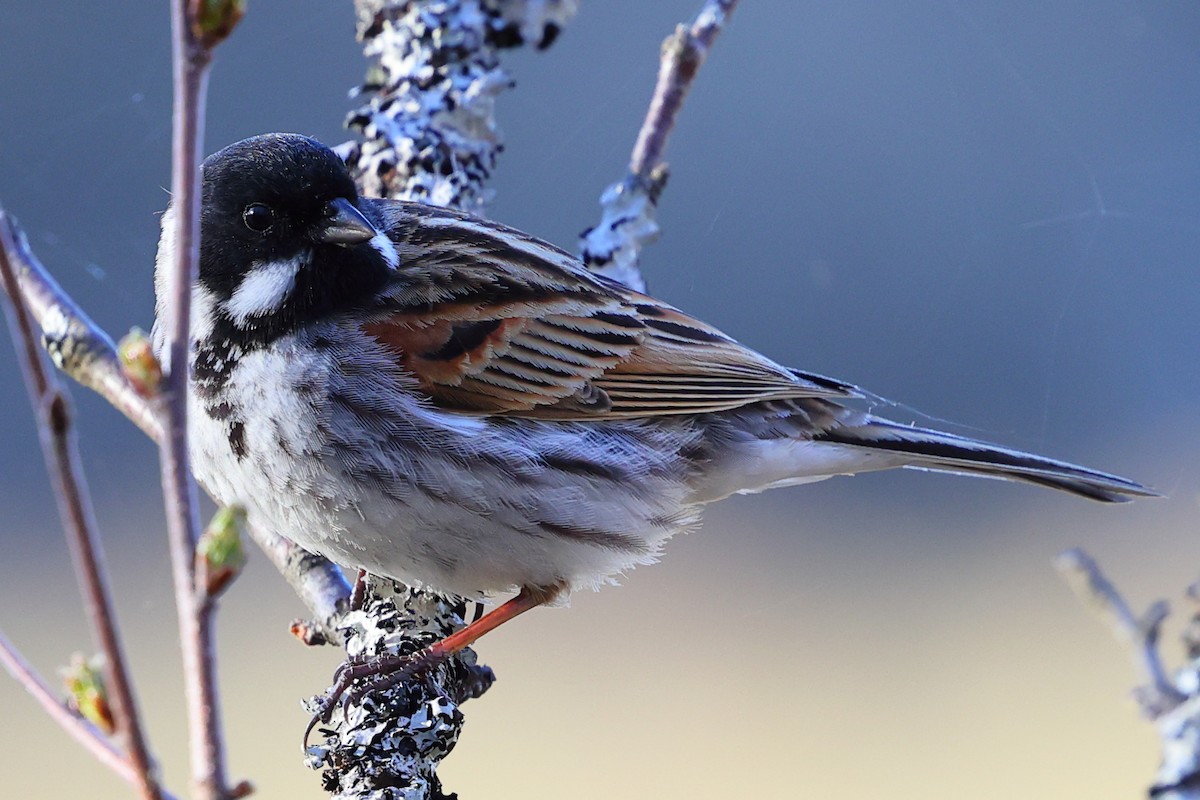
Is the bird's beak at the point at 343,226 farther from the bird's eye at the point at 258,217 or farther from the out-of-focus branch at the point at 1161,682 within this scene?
the out-of-focus branch at the point at 1161,682

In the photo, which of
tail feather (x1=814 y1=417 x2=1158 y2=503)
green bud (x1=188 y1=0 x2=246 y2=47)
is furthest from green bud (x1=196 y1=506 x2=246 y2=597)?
tail feather (x1=814 y1=417 x2=1158 y2=503)

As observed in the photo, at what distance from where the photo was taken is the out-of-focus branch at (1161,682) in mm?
818

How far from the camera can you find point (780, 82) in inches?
212

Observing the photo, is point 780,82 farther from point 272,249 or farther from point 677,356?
point 272,249

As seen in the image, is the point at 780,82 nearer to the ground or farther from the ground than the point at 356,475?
farther from the ground

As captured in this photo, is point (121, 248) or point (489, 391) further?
point (121, 248)

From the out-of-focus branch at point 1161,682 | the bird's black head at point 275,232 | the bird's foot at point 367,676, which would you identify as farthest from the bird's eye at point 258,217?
the out-of-focus branch at point 1161,682

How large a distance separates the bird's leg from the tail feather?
0.79 metres

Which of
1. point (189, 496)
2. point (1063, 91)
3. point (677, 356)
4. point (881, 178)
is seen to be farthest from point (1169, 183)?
point (189, 496)

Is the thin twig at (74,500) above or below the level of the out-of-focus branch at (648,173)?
below

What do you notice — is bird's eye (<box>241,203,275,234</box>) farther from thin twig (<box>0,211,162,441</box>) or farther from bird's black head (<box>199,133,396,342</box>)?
thin twig (<box>0,211,162,441</box>)

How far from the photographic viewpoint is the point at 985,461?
2.31m

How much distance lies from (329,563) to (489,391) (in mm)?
505

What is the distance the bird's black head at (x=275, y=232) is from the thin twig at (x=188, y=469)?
1260 millimetres
